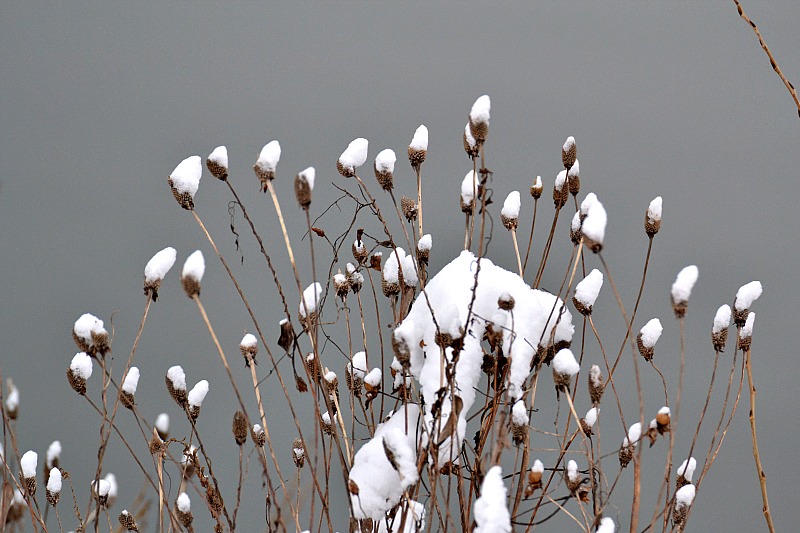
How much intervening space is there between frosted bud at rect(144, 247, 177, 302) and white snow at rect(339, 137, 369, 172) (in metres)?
0.20

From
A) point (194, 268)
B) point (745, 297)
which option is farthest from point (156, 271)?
point (745, 297)

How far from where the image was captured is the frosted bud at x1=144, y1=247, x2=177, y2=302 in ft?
2.33

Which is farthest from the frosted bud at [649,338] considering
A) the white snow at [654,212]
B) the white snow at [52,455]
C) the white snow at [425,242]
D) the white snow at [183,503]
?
the white snow at [52,455]

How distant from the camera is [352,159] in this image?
0.81m

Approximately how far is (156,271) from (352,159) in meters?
0.23

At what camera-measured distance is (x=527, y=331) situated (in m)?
0.83

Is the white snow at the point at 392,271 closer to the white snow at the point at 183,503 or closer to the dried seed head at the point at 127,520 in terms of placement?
the white snow at the point at 183,503

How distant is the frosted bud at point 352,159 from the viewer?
80cm

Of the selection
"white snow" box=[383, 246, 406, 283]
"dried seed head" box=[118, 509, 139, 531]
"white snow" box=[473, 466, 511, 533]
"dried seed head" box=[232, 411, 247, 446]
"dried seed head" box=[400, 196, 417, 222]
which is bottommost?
"white snow" box=[473, 466, 511, 533]

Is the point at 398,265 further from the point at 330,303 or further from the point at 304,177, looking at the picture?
the point at 330,303

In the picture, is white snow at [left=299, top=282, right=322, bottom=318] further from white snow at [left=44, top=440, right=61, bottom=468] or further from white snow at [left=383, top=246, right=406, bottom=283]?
white snow at [left=44, top=440, right=61, bottom=468]

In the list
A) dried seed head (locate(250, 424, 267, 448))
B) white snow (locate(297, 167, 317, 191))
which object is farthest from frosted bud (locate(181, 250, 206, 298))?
dried seed head (locate(250, 424, 267, 448))

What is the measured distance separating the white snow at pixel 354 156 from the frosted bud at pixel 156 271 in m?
0.20

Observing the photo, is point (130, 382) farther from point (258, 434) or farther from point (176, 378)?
point (258, 434)
